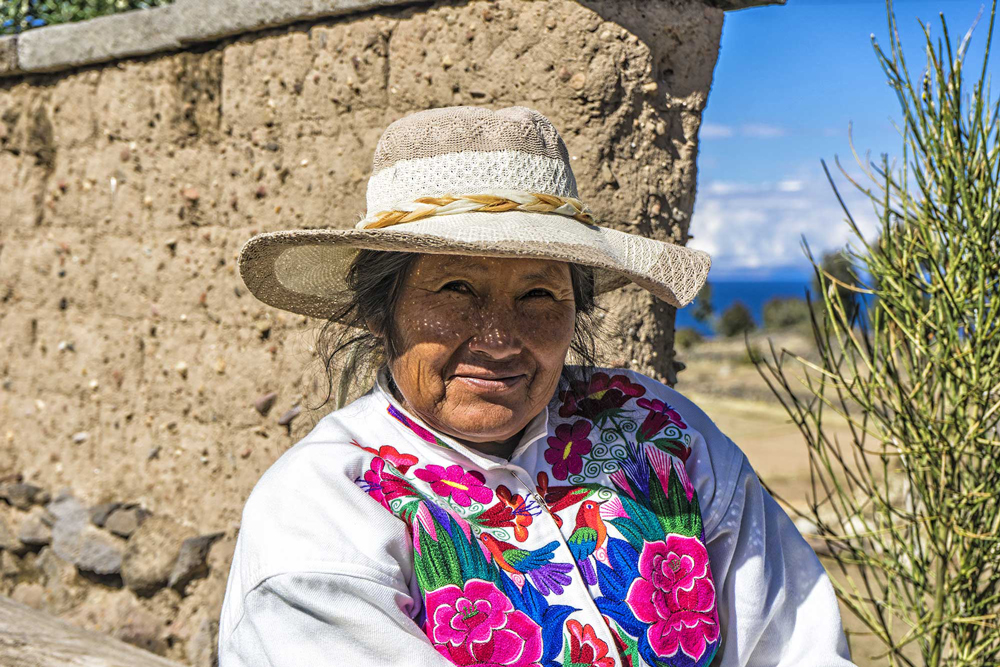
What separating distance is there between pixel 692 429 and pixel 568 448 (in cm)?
25

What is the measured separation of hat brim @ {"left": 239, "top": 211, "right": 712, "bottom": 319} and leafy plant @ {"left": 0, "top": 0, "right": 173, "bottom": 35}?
3052 mm

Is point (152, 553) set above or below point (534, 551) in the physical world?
below

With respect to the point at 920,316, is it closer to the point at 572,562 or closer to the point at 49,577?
the point at 572,562

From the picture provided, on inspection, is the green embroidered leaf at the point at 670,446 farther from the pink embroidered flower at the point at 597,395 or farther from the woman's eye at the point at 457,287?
the woman's eye at the point at 457,287

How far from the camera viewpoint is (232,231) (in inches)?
116

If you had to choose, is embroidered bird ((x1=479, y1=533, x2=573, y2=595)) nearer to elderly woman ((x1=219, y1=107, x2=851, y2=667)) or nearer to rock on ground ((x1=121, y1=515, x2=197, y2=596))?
elderly woman ((x1=219, y1=107, x2=851, y2=667))

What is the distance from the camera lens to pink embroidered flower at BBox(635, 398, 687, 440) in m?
1.64

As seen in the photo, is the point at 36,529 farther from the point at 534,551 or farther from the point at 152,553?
the point at 534,551

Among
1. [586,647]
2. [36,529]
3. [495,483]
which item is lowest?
[36,529]

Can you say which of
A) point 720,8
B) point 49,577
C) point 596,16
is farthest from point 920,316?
point 49,577

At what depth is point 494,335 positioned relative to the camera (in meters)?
1.45

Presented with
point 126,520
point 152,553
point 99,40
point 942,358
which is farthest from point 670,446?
point 99,40

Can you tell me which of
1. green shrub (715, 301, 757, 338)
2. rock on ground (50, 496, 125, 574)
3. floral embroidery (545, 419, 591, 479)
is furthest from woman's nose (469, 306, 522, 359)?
green shrub (715, 301, 757, 338)

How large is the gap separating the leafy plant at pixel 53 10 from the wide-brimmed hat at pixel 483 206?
3273 mm
